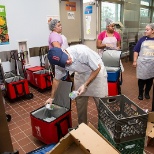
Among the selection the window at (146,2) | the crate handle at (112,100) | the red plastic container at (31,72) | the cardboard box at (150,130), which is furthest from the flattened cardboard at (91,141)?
the window at (146,2)

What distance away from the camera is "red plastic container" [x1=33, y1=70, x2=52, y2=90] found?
11.2 ft

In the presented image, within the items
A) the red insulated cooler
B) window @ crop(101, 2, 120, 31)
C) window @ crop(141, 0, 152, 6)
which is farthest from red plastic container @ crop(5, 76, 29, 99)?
window @ crop(141, 0, 152, 6)

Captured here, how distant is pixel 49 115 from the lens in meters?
2.17

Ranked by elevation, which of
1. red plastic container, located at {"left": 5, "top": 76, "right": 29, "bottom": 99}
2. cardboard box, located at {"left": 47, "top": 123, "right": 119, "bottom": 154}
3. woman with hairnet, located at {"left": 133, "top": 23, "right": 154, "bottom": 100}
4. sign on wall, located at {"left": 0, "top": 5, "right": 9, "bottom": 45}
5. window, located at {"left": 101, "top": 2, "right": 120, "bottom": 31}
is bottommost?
red plastic container, located at {"left": 5, "top": 76, "right": 29, "bottom": 99}

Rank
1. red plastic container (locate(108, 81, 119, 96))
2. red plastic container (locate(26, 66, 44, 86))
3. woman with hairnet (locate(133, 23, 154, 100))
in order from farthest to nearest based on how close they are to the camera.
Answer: red plastic container (locate(26, 66, 44, 86))
red plastic container (locate(108, 81, 119, 96))
woman with hairnet (locate(133, 23, 154, 100))

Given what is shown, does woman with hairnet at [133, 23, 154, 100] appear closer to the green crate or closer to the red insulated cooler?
the red insulated cooler

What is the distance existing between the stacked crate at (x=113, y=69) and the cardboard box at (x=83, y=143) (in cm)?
151

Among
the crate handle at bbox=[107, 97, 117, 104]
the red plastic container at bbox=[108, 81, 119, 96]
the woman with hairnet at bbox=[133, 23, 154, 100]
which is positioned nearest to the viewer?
the crate handle at bbox=[107, 97, 117, 104]

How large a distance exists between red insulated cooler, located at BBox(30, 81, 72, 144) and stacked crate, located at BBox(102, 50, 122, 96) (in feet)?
3.15

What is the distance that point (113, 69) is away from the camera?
275cm

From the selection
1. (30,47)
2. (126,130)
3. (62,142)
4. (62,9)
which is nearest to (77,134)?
(62,142)

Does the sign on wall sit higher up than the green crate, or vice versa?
the sign on wall

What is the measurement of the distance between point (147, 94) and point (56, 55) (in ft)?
7.13

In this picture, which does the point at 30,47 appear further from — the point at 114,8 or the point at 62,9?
the point at 114,8
